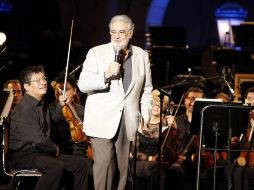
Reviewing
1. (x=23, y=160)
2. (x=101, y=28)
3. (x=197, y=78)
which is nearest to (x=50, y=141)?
(x=23, y=160)

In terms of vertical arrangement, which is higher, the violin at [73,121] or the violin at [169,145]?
the violin at [73,121]

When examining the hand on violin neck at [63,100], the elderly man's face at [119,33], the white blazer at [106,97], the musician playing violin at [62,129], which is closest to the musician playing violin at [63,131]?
the musician playing violin at [62,129]

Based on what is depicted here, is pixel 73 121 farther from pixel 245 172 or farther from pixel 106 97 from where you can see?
pixel 245 172

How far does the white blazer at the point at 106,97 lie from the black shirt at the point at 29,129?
119 cm

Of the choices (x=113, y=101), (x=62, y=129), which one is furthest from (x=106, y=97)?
(x=62, y=129)

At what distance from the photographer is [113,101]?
6438 mm

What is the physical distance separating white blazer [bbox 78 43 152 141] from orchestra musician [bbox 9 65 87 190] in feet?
3.88

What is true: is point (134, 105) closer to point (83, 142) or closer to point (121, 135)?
point (121, 135)

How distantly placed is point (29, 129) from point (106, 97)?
141cm

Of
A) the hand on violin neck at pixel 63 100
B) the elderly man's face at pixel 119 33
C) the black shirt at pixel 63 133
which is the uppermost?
the elderly man's face at pixel 119 33

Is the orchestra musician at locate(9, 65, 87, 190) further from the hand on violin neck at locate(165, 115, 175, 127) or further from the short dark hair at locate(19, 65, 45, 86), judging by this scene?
the hand on violin neck at locate(165, 115, 175, 127)

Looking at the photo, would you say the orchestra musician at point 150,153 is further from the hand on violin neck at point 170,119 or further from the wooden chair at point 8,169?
the wooden chair at point 8,169

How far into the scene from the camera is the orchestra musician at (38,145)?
24.6 feet

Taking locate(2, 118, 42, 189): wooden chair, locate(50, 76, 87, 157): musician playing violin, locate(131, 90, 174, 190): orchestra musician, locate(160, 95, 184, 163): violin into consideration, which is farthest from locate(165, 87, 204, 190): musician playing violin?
locate(2, 118, 42, 189): wooden chair
